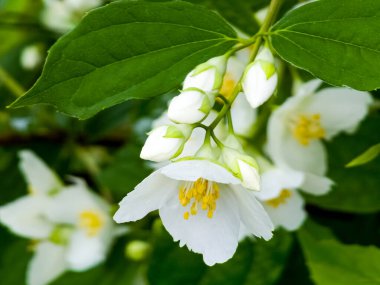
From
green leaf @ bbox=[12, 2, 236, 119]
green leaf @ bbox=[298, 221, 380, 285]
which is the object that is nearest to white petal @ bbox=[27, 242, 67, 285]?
green leaf @ bbox=[298, 221, 380, 285]

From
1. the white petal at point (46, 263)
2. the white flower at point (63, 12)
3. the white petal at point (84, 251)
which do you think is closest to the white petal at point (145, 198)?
the white petal at point (84, 251)

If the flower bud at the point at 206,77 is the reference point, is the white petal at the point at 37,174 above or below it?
below

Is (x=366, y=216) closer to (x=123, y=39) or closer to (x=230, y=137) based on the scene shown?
(x=230, y=137)

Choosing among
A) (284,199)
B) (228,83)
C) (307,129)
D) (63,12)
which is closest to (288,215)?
(284,199)

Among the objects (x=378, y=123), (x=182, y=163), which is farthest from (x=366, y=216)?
(x=182, y=163)

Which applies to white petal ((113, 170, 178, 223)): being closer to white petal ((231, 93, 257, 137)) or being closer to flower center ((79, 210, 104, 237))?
white petal ((231, 93, 257, 137))

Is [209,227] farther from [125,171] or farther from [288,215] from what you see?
[125,171]

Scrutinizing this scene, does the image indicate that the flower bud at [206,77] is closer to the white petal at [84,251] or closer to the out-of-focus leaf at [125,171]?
the out-of-focus leaf at [125,171]
